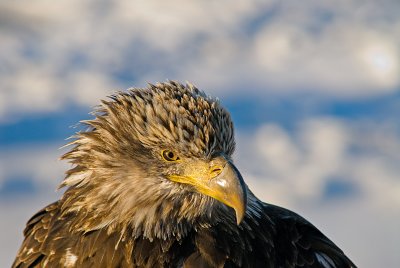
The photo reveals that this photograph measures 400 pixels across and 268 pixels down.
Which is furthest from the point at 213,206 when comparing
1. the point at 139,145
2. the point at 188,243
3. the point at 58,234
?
the point at 58,234

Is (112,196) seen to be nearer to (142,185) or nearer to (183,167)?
(142,185)

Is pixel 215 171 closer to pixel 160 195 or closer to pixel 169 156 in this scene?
pixel 169 156

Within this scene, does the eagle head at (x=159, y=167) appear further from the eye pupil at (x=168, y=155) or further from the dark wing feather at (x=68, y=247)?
the dark wing feather at (x=68, y=247)

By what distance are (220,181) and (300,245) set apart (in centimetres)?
154

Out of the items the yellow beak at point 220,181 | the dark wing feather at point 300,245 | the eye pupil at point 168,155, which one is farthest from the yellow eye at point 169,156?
the dark wing feather at point 300,245

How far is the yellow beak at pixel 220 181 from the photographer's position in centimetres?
688

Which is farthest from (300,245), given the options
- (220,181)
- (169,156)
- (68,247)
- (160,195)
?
(68,247)

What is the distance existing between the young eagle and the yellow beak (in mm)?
10

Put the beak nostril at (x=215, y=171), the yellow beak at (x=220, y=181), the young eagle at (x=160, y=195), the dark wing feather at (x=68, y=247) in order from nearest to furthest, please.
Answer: the yellow beak at (x=220, y=181) → the beak nostril at (x=215, y=171) → the young eagle at (x=160, y=195) → the dark wing feather at (x=68, y=247)

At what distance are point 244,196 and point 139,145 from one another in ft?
4.16

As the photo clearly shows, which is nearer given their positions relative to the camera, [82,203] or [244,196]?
[244,196]

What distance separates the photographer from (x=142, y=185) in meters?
7.41

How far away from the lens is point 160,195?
24.2 feet

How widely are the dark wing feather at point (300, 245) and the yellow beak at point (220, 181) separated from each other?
114cm
